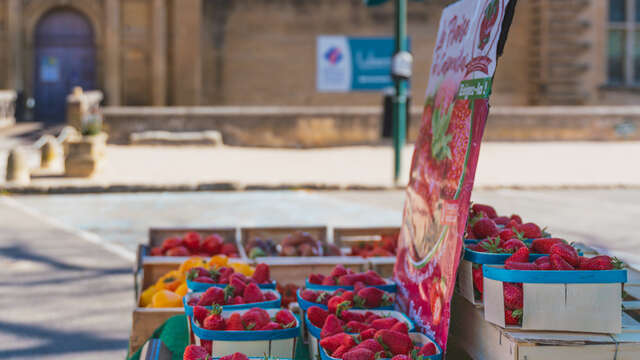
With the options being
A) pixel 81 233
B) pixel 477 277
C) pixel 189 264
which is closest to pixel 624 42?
pixel 81 233

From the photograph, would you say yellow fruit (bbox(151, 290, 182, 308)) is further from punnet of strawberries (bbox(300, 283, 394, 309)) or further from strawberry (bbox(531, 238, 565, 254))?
strawberry (bbox(531, 238, 565, 254))

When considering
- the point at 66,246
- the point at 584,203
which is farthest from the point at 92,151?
the point at 584,203

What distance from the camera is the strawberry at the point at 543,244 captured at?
11.7 ft

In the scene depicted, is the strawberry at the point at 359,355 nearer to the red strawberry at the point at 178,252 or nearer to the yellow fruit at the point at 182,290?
the yellow fruit at the point at 182,290

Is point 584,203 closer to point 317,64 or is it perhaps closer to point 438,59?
point 438,59

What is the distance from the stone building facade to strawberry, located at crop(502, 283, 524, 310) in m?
30.5

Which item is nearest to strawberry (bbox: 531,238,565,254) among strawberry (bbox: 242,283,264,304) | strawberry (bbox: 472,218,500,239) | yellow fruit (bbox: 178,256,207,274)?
strawberry (bbox: 472,218,500,239)

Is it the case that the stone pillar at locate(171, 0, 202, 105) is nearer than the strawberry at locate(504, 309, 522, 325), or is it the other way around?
the strawberry at locate(504, 309, 522, 325)

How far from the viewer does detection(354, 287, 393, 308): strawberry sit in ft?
13.1

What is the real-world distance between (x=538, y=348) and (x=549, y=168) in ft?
64.2

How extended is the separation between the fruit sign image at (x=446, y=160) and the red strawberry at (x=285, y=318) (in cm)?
53

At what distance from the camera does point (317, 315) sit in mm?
3863

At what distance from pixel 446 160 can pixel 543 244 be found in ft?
1.73

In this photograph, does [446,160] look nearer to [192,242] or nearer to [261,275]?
[261,275]
